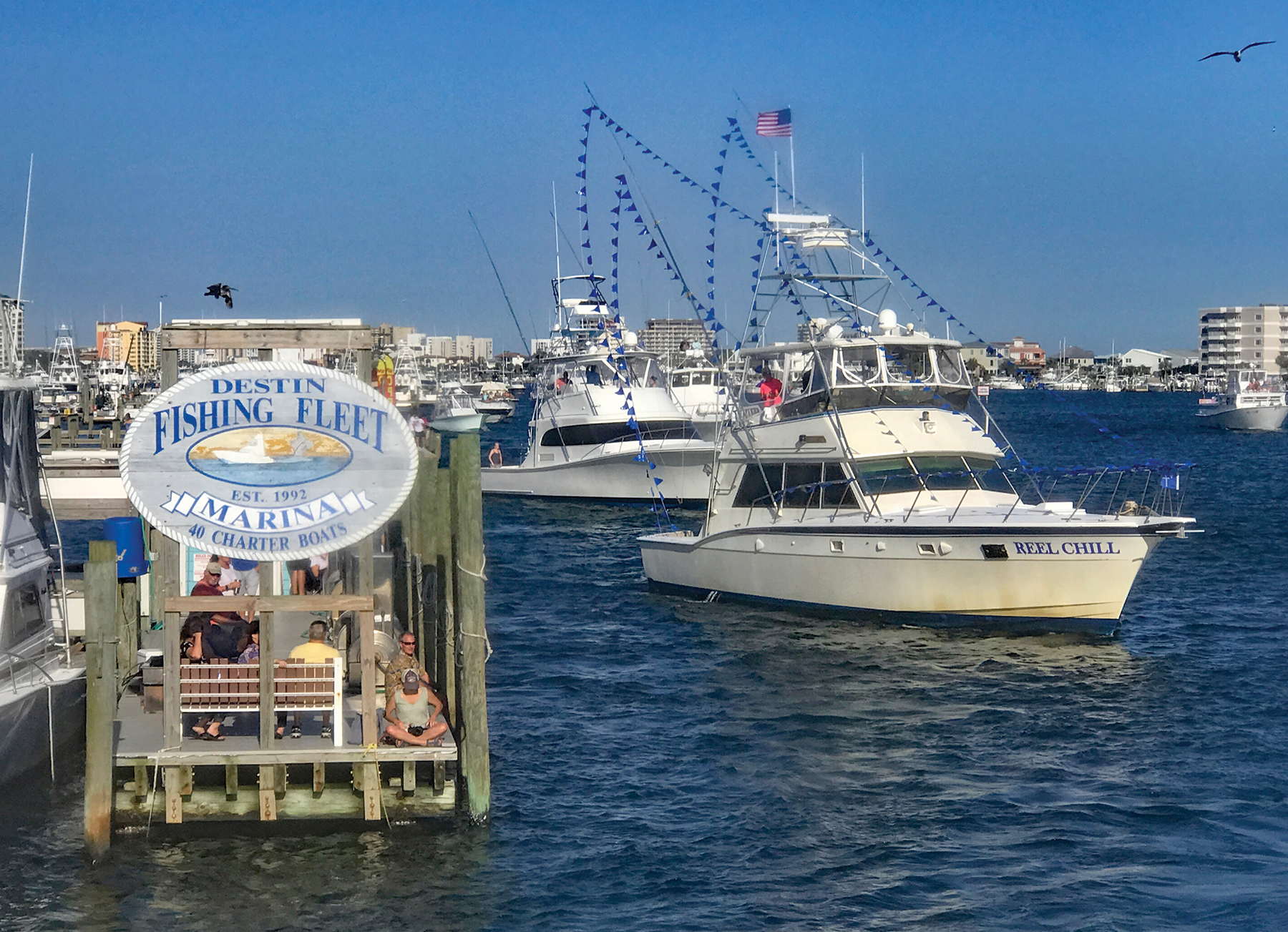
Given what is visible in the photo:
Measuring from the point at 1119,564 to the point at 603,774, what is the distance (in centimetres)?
913

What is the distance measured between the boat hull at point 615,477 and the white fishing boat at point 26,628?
2628 centimetres

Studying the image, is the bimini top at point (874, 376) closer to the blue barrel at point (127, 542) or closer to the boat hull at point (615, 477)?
the blue barrel at point (127, 542)

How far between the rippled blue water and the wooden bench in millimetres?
1367

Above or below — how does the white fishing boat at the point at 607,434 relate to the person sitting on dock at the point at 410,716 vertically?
above

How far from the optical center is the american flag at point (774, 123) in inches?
1095

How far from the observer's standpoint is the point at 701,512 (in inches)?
1652

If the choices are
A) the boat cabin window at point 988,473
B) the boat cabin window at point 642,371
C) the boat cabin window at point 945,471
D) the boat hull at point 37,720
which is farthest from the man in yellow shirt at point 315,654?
the boat cabin window at point 642,371

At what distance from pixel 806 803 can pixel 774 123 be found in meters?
16.5

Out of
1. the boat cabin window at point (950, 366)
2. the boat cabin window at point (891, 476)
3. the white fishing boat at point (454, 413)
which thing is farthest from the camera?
the white fishing boat at point (454, 413)

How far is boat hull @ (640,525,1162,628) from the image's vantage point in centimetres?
2106

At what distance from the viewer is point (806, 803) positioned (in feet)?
48.4

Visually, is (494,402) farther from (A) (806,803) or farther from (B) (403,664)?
(B) (403,664)

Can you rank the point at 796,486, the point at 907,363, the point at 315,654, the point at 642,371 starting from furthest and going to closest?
the point at 642,371
the point at 907,363
the point at 796,486
the point at 315,654

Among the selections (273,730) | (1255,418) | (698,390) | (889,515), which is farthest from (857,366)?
(1255,418)
